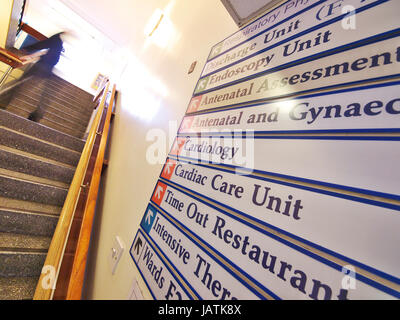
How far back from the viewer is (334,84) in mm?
542

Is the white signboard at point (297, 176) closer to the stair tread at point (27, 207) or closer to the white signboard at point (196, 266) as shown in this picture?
the white signboard at point (196, 266)

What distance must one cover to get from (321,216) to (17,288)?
2.02 m

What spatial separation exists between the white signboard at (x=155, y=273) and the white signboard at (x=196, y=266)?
4 cm

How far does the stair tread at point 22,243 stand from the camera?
54.0 inches

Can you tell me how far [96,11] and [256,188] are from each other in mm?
7015

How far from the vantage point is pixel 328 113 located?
52 centimetres

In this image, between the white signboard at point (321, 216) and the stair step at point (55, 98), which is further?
the stair step at point (55, 98)

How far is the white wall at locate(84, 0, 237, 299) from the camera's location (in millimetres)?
1183

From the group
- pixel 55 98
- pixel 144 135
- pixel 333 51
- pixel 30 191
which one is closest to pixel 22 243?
pixel 30 191

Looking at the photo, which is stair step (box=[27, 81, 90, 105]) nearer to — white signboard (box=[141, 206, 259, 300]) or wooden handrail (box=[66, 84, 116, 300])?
wooden handrail (box=[66, 84, 116, 300])

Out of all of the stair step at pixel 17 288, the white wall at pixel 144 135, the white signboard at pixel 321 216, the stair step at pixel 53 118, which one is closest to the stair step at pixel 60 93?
the stair step at pixel 53 118
